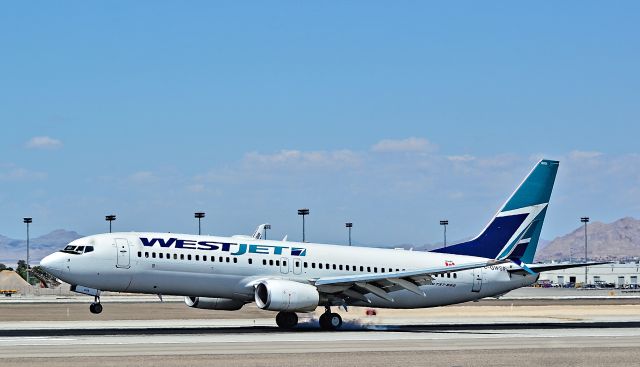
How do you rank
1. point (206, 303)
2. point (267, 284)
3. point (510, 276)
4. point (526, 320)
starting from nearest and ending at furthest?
1. point (267, 284)
2. point (206, 303)
3. point (510, 276)
4. point (526, 320)

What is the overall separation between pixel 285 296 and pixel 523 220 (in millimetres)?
16289

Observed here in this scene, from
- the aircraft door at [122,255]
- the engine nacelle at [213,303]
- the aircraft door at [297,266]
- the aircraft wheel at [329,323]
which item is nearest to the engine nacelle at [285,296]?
the aircraft wheel at [329,323]

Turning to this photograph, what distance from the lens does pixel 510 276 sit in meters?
58.7

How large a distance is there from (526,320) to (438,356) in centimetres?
2946

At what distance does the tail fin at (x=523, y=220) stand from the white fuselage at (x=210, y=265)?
4.27 meters

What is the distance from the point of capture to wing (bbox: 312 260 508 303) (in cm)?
5212

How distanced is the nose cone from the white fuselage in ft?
0.16

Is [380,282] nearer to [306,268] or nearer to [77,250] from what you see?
[306,268]

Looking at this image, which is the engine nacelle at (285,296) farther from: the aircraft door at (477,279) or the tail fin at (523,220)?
the tail fin at (523,220)

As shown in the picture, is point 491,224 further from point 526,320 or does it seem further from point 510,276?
point 526,320

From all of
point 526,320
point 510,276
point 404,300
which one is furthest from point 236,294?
point 526,320

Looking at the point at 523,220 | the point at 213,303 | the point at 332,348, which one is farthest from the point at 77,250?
the point at 523,220

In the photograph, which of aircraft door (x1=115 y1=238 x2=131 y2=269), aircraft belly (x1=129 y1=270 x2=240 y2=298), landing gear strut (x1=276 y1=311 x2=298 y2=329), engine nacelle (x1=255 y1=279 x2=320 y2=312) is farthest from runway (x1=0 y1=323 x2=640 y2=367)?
aircraft door (x1=115 y1=238 x2=131 y2=269)

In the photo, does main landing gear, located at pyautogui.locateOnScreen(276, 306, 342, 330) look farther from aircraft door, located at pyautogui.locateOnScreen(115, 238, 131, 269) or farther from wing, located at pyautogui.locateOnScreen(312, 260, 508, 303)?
aircraft door, located at pyautogui.locateOnScreen(115, 238, 131, 269)
